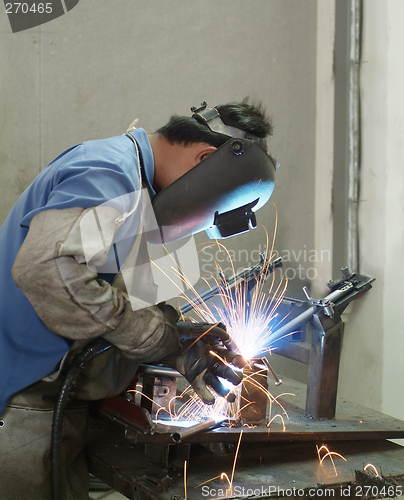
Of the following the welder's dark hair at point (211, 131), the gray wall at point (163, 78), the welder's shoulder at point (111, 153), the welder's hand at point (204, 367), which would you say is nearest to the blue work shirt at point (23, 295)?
the welder's shoulder at point (111, 153)

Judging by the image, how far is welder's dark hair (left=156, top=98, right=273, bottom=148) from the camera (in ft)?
5.47

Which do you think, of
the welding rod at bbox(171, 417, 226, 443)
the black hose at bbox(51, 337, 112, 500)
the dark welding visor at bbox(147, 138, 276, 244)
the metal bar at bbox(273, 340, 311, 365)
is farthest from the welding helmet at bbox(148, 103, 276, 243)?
the metal bar at bbox(273, 340, 311, 365)

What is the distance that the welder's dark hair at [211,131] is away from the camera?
1668 millimetres

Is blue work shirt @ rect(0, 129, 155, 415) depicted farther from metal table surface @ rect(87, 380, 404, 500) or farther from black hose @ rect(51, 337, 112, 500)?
metal table surface @ rect(87, 380, 404, 500)

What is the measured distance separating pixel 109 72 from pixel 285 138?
1522 millimetres

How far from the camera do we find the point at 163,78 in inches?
137

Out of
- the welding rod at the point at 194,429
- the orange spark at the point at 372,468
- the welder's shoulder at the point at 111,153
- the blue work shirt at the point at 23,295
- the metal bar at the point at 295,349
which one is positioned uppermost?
the welder's shoulder at the point at 111,153

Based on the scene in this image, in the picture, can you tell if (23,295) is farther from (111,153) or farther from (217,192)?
(217,192)

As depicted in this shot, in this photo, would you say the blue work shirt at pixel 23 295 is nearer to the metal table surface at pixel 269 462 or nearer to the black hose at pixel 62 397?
the black hose at pixel 62 397

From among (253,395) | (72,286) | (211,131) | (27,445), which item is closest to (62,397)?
(27,445)

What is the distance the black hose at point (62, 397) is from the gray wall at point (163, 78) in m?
2.02

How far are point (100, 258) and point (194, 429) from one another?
629 mm

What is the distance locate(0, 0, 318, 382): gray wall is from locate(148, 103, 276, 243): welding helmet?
5.88 feet

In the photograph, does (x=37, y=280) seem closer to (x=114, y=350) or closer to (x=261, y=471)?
(x=114, y=350)
